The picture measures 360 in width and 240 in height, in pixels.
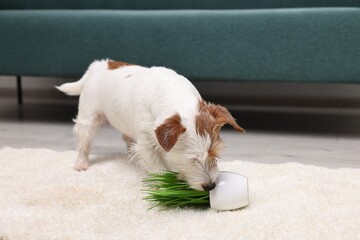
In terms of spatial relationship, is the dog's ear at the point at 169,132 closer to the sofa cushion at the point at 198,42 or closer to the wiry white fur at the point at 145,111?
the wiry white fur at the point at 145,111

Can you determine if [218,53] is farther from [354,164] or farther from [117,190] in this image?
[117,190]

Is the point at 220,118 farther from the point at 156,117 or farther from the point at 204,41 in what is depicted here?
the point at 204,41

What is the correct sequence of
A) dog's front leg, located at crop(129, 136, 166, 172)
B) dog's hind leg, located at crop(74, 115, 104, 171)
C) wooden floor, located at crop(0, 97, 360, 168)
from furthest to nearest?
wooden floor, located at crop(0, 97, 360, 168), dog's hind leg, located at crop(74, 115, 104, 171), dog's front leg, located at crop(129, 136, 166, 172)

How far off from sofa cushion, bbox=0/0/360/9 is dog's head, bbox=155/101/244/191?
5.30ft

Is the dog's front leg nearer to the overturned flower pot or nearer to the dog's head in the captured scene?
the overturned flower pot

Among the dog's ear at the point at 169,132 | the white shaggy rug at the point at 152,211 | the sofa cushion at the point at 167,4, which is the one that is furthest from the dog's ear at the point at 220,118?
the sofa cushion at the point at 167,4

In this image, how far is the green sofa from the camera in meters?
2.34

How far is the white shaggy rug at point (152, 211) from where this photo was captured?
134cm

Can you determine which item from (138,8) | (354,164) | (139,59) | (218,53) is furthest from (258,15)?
(138,8)

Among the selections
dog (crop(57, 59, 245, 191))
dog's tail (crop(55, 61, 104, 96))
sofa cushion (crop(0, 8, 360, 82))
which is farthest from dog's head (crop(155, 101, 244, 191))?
sofa cushion (crop(0, 8, 360, 82))

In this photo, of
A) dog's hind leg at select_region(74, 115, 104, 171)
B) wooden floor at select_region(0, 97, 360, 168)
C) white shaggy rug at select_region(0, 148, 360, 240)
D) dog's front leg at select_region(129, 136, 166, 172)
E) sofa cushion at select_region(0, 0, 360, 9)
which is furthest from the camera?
sofa cushion at select_region(0, 0, 360, 9)

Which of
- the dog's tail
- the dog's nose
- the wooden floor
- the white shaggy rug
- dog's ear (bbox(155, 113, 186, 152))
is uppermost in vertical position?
dog's ear (bbox(155, 113, 186, 152))

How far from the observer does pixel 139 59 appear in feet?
8.61

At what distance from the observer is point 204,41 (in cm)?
251
